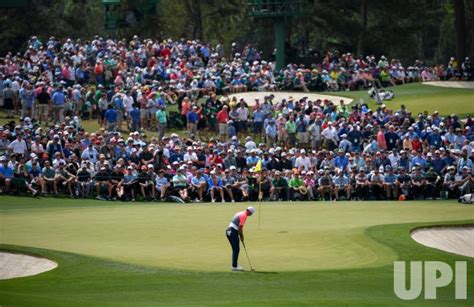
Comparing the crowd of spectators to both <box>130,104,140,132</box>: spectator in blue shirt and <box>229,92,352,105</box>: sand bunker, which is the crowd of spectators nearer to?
<box>130,104,140,132</box>: spectator in blue shirt

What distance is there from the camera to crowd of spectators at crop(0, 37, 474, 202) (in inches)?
1715

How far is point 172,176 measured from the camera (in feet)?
144

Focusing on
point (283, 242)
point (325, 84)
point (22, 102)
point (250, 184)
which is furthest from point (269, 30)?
point (283, 242)

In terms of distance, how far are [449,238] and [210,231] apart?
6.44 meters

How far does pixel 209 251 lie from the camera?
30.3m

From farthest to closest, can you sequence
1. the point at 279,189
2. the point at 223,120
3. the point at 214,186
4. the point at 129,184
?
the point at 223,120, the point at 279,189, the point at 214,186, the point at 129,184

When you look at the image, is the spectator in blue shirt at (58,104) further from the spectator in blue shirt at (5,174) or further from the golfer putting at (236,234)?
the golfer putting at (236,234)

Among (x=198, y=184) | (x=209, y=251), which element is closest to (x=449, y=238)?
(x=209, y=251)

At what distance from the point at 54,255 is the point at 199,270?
3691 millimetres

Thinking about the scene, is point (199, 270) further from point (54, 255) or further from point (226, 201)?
point (226, 201)

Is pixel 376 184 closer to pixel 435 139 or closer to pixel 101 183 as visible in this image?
pixel 435 139

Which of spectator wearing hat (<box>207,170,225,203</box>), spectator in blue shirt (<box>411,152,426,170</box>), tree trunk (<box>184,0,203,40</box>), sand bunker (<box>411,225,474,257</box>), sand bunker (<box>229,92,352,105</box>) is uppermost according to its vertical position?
tree trunk (<box>184,0,203,40</box>)

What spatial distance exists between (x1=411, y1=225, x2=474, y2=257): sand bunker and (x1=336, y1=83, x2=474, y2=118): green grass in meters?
23.1

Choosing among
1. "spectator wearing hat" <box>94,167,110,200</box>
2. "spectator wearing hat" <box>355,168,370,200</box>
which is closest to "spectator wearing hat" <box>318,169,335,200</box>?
"spectator wearing hat" <box>355,168,370,200</box>
